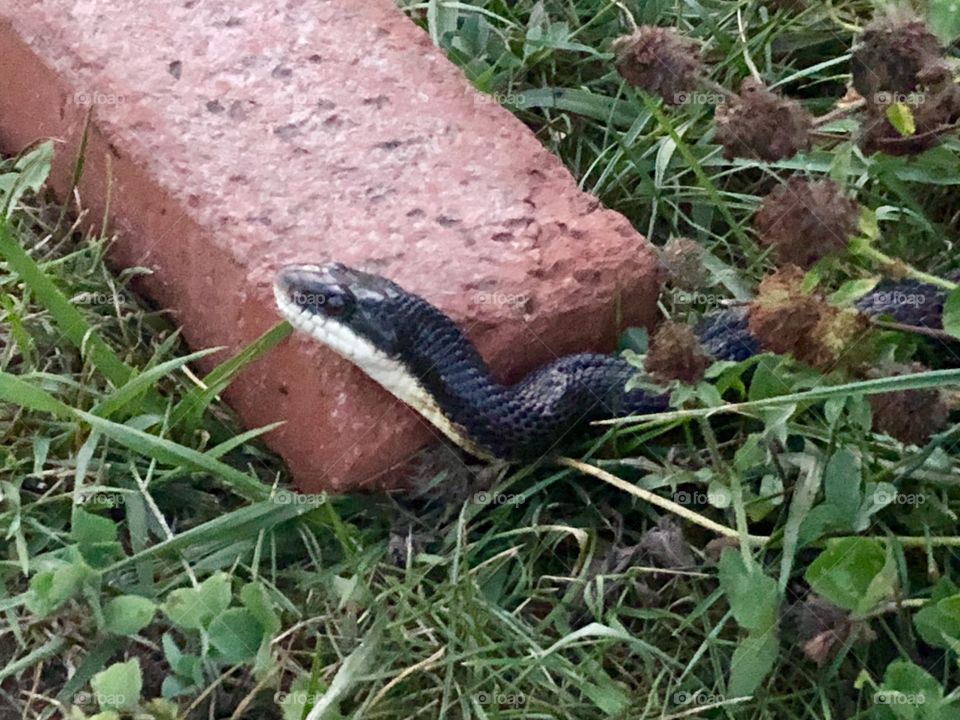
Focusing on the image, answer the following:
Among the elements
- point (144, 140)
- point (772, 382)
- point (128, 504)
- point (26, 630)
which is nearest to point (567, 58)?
point (144, 140)

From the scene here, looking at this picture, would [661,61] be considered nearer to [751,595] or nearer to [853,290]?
[853,290]

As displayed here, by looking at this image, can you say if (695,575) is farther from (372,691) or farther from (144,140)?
(144,140)
